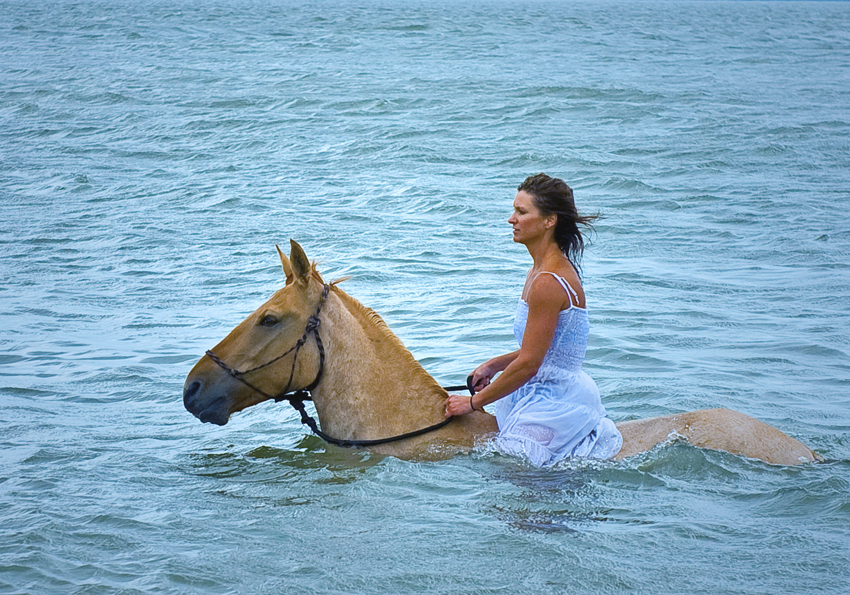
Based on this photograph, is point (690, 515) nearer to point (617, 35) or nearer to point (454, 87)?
point (454, 87)

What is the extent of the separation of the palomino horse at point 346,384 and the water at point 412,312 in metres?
0.16

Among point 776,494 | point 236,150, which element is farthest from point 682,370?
point 236,150

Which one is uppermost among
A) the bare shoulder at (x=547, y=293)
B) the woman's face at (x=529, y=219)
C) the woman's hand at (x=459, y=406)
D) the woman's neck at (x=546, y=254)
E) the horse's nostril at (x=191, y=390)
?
the woman's face at (x=529, y=219)

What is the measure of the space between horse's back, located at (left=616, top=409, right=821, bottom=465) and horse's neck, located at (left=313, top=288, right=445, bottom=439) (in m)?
1.24

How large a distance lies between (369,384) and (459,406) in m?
0.56

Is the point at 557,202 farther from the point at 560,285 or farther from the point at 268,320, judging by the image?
the point at 268,320

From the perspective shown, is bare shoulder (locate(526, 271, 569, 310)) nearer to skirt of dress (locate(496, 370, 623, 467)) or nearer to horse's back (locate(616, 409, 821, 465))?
skirt of dress (locate(496, 370, 623, 467))

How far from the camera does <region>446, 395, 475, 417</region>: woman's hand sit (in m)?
5.66

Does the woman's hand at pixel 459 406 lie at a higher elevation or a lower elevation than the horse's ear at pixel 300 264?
lower

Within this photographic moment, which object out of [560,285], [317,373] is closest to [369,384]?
[317,373]

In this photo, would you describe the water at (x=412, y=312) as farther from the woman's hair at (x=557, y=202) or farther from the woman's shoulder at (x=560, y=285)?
the woman's hair at (x=557, y=202)

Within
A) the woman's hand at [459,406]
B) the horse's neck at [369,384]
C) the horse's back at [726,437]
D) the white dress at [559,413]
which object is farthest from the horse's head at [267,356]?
the horse's back at [726,437]

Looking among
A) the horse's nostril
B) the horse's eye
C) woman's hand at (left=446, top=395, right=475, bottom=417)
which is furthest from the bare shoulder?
the horse's nostril

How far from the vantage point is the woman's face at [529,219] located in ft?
17.9
